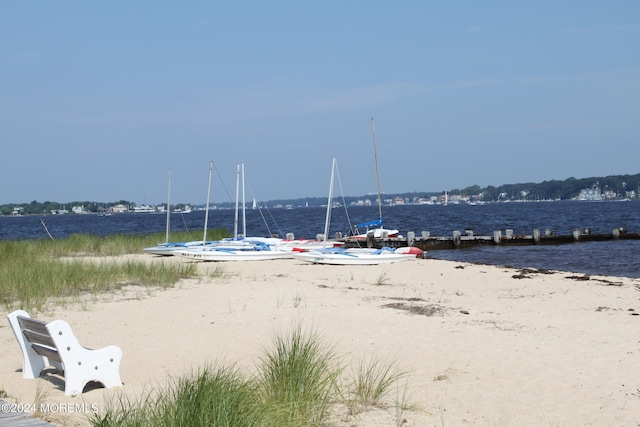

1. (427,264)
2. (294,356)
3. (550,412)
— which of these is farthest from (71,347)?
(427,264)

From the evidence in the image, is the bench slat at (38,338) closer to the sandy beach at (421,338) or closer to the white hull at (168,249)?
the sandy beach at (421,338)

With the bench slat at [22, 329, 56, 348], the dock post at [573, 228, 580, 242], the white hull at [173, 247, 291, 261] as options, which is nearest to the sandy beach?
the bench slat at [22, 329, 56, 348]

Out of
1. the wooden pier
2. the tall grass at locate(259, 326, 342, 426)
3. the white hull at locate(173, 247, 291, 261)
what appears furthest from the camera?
the wooden pier

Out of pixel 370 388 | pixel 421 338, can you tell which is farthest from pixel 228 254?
pixel 370 388

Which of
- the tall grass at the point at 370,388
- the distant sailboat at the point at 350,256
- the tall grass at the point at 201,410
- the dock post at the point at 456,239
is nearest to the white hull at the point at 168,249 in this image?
the distant sailboat at the point at 350,256

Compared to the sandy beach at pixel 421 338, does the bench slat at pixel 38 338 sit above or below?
above

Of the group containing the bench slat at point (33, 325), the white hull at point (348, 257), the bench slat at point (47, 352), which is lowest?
the white hull at point (348, 257)

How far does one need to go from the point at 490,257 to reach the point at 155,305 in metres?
23.6

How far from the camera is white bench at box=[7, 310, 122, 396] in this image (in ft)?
27.1

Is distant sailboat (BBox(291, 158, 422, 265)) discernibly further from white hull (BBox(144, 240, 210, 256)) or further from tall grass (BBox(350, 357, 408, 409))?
tall grass (BBox(350, 357, 408, 409))

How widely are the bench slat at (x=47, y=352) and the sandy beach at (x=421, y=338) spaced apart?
36 cm

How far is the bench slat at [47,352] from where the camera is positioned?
843cm

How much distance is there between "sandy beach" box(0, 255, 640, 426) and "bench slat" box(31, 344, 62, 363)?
36cm

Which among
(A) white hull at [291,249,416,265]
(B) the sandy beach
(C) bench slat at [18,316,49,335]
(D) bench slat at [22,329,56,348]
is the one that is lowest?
(B) the sandy beach
